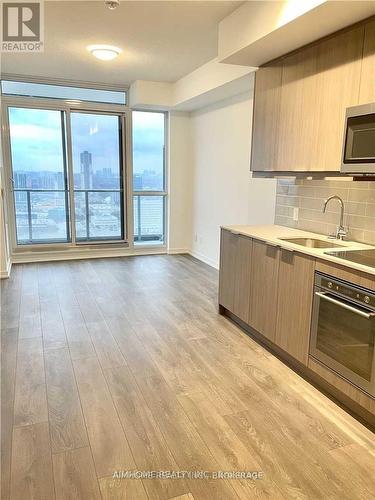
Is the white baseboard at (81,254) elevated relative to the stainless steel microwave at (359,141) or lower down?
lower down

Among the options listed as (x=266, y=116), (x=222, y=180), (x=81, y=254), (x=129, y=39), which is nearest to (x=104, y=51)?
(x=129, y=39)

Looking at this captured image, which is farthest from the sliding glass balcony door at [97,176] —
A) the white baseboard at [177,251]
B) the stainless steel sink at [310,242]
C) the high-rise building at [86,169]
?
the stainless steel sink at [310,242]

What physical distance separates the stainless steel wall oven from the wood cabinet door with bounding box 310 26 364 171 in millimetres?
896

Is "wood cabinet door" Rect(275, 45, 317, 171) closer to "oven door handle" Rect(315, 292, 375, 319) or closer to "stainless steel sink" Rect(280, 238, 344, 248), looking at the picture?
"stainless steel sink" Rect(280, 238, 344, 248)

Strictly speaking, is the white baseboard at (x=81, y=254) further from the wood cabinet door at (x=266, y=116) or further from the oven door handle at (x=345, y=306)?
the oven door handle at (x=345, y=306)

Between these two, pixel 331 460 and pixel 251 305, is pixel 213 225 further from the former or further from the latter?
pixel 331 460

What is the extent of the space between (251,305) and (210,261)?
8.73ft

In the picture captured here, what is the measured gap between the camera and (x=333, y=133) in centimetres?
256

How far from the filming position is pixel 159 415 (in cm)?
219

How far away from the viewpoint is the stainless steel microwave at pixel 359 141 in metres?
2.17

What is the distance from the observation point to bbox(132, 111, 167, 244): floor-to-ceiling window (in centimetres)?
621

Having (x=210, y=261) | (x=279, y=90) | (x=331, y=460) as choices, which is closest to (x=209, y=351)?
(x=331, y=460)

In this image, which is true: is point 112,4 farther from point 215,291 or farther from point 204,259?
point 204,259

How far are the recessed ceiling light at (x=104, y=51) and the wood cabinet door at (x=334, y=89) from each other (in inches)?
90.8
